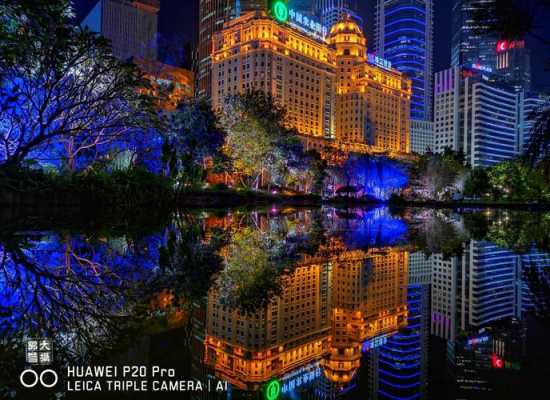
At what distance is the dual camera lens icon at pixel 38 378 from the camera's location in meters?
2.04

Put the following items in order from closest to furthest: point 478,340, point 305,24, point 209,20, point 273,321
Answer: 1. point 478,340
2. point 273,321
3. point 305,24
4. point 209,20

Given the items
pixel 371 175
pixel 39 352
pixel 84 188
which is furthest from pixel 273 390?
pixel 371 175

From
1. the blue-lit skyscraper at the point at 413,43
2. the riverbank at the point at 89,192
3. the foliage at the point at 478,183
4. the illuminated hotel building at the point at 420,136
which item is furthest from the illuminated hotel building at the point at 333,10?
the riverbank at the point at 89,192

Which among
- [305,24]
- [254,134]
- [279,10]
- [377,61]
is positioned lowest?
[254,134]

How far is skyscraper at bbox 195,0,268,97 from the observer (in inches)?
3354

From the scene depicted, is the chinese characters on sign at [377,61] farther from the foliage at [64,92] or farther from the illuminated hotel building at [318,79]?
the foliage at [64,92]

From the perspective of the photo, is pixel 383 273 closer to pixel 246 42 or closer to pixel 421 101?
pixel 246 42

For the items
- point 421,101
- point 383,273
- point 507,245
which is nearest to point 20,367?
point 383,273

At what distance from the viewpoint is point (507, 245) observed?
8.89 metres

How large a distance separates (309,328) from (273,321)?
315mm

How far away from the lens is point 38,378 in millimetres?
2102

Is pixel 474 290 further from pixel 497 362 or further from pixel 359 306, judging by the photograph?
pixel 497 362

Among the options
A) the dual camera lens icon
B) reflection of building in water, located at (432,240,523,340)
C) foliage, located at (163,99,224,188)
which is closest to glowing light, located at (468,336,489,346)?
reflection of building in water, located at (432,240,523,340)

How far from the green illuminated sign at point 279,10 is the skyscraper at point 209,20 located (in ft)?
36.1
